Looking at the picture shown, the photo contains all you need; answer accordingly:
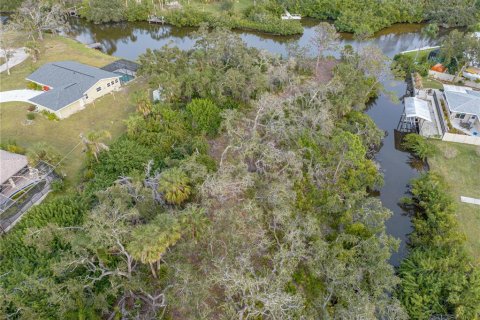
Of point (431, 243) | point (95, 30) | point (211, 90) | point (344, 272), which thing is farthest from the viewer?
point (95, 30)

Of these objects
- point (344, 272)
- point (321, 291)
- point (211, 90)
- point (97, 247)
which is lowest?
point (321, 291)

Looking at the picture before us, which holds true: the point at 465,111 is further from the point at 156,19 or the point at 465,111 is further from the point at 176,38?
the point at 156,19

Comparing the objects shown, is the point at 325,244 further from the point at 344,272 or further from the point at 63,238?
the point at 63,238

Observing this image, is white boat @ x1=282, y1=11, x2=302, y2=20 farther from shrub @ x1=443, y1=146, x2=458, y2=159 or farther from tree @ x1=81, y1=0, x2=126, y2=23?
shrub @ x1=443, y1=146, x2=458, y2=159

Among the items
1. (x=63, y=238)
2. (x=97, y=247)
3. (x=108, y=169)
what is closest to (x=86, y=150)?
(x=108, y=169)

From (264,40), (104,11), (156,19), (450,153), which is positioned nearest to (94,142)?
(450,153)

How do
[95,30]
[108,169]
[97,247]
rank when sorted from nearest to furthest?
[97,247] < [108,169] < [95,30]
